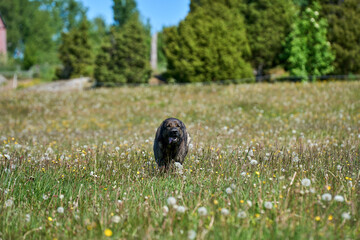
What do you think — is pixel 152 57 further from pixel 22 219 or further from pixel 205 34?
pixel 22 219

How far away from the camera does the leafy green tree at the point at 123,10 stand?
5109cm

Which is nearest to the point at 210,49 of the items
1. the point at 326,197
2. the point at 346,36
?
the point at 346,36

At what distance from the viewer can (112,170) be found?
5.24 meters

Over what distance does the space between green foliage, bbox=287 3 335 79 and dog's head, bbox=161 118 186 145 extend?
25.3m

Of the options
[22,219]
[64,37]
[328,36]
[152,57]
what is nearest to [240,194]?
[22,219]

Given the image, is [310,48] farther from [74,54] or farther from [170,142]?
[170,142]

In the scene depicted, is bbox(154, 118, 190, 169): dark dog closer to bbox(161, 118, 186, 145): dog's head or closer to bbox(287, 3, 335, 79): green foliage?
bbox(161, 118, 186, 145): dog's head

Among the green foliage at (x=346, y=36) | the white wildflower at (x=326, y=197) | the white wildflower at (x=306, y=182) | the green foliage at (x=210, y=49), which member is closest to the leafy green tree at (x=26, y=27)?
the green foliage at (x=210, y=49)

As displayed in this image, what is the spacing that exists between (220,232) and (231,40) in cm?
2844

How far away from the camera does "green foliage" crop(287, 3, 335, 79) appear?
28.4 m

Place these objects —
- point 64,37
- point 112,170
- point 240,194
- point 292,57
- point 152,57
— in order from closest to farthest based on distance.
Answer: point 240,194, point 112,170, point 292,57, point 64,37, point 152,57

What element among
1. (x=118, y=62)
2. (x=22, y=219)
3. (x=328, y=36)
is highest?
(x=328, y=36)

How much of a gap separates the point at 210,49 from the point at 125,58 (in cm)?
842

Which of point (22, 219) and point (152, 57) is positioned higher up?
point (152, 57)
